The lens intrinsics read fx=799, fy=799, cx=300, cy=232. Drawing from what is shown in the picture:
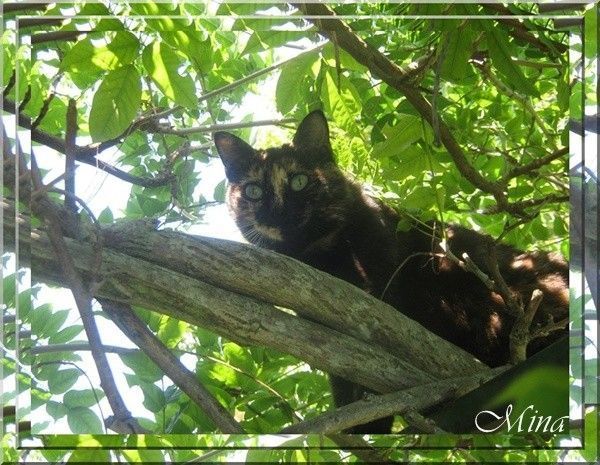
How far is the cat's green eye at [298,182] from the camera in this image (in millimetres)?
1718

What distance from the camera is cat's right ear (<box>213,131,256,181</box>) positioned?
163 centimetres

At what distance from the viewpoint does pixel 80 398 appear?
62.0 inches

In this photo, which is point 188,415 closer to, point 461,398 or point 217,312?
point 217,312

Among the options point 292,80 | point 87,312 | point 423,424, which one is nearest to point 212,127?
point 292,80

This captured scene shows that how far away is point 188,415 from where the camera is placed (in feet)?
5.23

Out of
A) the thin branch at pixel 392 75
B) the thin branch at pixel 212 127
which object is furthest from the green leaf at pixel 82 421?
the thin branch at pixel 392 75

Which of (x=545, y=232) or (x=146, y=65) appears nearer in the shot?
(x=146, y=65)

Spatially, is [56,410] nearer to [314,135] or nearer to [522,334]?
[314,135]

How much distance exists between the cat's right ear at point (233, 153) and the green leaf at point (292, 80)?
0.35ft

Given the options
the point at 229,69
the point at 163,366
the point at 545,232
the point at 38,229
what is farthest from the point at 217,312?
the point at 545,232

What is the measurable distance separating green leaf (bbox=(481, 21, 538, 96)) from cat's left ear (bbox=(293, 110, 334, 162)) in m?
0.37

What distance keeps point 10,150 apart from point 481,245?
1.02 meters

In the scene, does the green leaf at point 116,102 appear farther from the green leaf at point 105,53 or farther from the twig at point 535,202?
the twig at point 535,202

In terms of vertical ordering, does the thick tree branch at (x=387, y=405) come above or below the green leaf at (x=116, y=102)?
below
